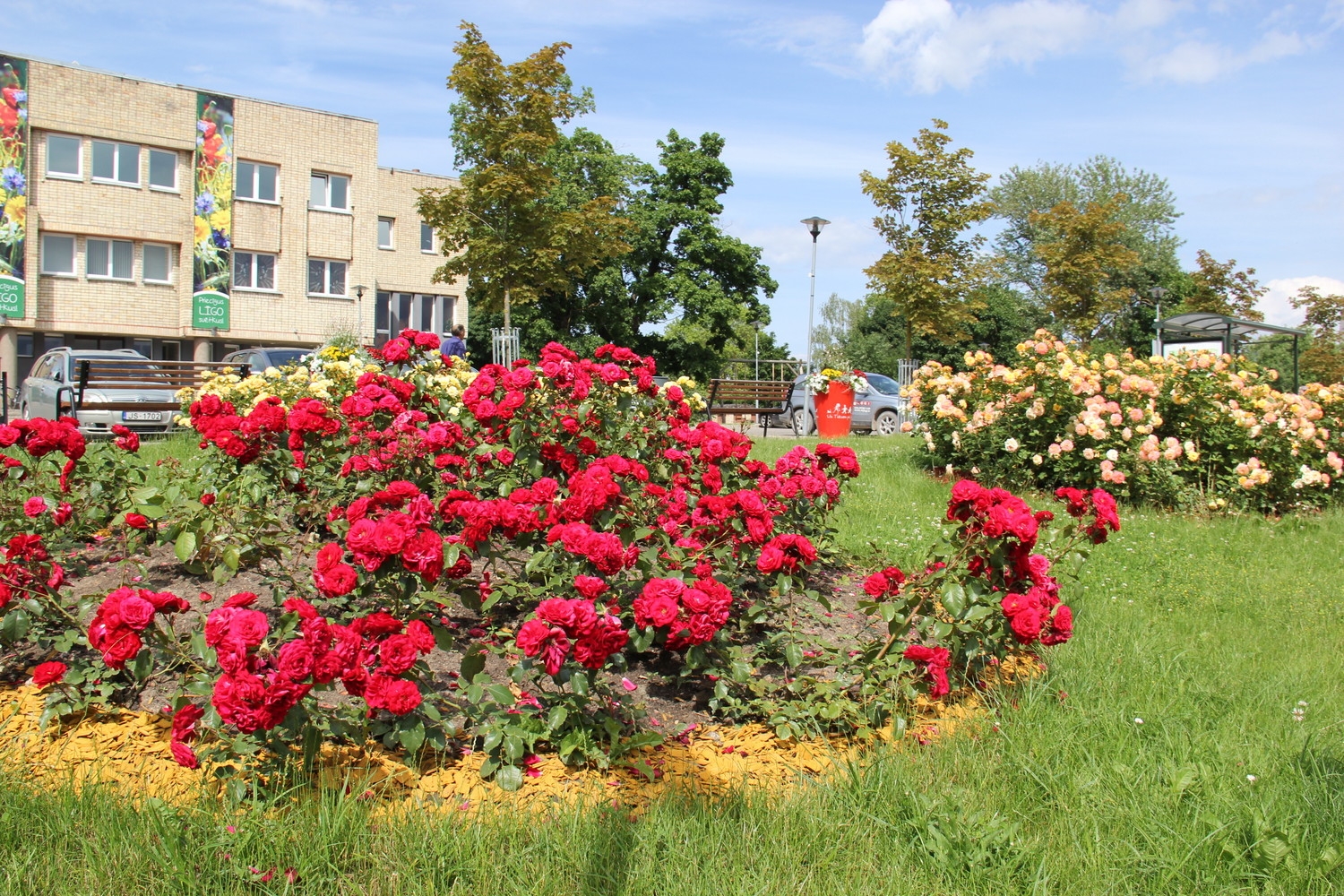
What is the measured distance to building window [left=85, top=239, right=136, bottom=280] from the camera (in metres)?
29.9

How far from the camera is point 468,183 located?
21656mm

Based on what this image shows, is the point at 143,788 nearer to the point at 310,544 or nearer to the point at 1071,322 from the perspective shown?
the point at 310,544

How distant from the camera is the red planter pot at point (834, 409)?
1706 cm

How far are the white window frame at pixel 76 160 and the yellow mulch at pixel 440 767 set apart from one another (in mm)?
31926

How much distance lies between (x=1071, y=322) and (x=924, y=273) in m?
11.2

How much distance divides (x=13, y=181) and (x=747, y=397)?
24413mm

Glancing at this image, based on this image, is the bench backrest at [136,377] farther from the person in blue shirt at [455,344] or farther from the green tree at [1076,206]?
the green tree at [1076,206]

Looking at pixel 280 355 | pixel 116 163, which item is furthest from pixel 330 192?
pixel 280 355

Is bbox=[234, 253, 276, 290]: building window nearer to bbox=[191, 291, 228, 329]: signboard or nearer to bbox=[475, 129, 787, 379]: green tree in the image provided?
bbox=[191, 291, 228, 329]: signboard

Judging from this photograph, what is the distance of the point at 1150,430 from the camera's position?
26.3 ft

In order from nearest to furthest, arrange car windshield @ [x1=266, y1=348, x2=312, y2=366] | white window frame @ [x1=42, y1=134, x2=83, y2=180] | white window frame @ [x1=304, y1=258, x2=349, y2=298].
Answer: car windshield @ [x1=266, y1=348, x2=312, y2=366] < white window frame @ [x1=42, y1=134, x2=83, y2=180] < white window frame @ [x1=304, y1=258, x2=349, y2=298]

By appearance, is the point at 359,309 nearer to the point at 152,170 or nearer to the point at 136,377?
the point at 152,170

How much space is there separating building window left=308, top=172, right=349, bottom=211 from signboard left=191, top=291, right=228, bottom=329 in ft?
15.6

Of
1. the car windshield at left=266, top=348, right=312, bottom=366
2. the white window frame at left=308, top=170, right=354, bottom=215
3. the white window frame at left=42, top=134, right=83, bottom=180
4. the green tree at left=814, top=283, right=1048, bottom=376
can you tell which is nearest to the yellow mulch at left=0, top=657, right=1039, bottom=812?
the car windshield at left=266, top=348, right=312, bottom=366
